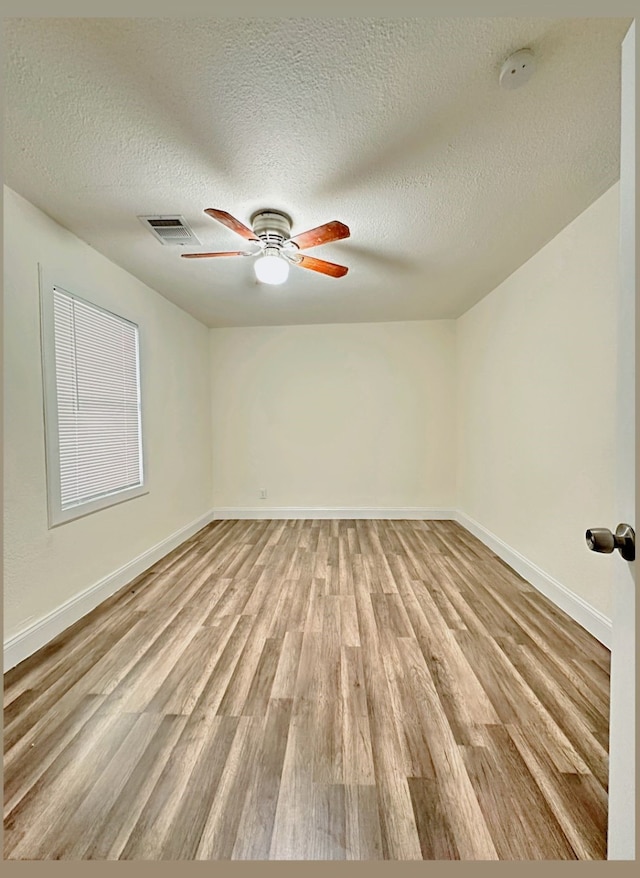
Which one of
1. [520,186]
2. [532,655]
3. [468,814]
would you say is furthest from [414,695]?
[520,186]

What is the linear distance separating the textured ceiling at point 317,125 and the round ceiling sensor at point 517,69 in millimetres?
26

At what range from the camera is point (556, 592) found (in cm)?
228

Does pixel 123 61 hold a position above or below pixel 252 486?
above

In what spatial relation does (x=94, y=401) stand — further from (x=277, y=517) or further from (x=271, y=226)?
(x=277, y=517)

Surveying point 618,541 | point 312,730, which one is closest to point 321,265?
point 618,541

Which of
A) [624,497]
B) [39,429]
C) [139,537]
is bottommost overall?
[139,537]

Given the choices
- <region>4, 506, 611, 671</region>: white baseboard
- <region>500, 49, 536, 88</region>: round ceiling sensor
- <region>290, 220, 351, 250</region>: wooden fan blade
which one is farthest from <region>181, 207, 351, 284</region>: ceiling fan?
<region>4, 506, 611, 671</region>: white baseboard

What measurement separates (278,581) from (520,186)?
289cm

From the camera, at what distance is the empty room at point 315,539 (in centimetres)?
109

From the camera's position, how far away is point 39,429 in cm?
194

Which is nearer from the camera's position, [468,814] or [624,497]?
[624,497]

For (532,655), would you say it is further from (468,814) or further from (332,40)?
(332,40)

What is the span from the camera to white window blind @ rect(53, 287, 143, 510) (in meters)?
2.15

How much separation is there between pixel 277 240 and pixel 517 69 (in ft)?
4.25
